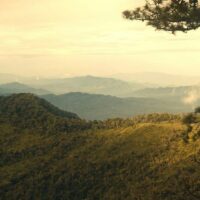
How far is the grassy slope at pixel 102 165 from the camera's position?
387 ft

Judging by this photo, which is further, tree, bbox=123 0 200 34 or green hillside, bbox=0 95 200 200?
green hillside, bbox=0 95 200 200

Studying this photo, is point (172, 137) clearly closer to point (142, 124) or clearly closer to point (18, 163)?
point (142, 124)

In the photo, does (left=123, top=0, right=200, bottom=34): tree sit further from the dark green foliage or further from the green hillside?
the green hillside

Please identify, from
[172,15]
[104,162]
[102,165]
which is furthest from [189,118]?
[104,162]

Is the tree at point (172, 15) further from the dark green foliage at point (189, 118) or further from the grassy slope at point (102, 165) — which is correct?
the grassy slope at point (102, 165)

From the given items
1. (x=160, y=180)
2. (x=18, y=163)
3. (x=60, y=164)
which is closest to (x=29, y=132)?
(x=18, y=163)

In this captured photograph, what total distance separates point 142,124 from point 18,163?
50.0 metres

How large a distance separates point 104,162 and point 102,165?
224 centimetres

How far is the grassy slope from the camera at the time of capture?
11800cm

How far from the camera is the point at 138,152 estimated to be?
144625 millimetres

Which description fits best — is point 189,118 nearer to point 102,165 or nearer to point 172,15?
point 172,15

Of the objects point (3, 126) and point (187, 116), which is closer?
point (187, 116)

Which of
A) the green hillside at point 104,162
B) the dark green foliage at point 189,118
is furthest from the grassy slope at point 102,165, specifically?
the dark green foliage at point 189,118

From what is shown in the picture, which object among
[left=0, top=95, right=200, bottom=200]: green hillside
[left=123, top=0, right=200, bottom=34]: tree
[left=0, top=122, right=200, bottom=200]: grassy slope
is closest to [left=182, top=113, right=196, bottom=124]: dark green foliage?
[left=123, top=0, right=200, bottom=34]: tree
